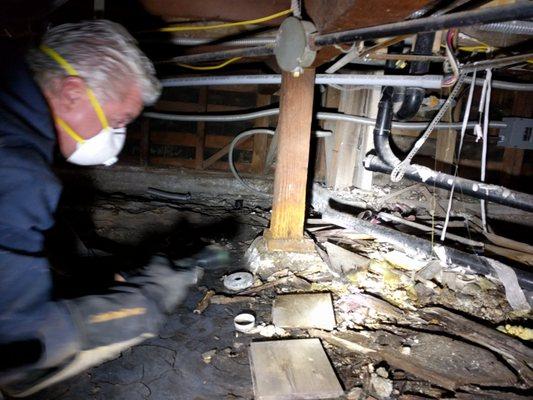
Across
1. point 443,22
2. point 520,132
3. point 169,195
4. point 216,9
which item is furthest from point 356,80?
point 169,195

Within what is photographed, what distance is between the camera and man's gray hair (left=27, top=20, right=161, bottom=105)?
1.11 meters

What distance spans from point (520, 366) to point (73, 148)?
2277mm

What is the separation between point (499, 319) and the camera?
209 centimetres

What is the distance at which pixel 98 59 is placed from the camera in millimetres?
1151

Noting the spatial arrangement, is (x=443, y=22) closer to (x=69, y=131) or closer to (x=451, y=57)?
(x=451, y=57)

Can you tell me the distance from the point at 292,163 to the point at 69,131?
1555 mm

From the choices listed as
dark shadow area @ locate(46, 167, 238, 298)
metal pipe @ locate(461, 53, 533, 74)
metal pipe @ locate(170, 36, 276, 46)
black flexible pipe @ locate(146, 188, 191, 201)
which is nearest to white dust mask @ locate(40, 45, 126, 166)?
dark shadow area @ locate(46, 167, 238, 298)

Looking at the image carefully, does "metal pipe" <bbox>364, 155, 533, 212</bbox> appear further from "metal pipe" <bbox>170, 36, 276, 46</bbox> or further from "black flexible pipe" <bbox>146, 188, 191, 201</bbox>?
"black flexible pipe" <bbox>146, 188, 191, 201</bbox>

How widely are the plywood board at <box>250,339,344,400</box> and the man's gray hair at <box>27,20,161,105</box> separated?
1299 mm

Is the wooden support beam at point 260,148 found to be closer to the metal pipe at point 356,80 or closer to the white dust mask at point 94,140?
the metal pipe at point 356,80

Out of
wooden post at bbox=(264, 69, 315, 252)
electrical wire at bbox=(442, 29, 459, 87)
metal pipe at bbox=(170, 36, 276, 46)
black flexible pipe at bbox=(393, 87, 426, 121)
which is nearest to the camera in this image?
electrical wire at bbox=(442, 29, 459, 87)

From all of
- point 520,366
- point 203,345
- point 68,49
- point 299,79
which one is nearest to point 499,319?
point 520,366

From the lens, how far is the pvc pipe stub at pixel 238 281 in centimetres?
228

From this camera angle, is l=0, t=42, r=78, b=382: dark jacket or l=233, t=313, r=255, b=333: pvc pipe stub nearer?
l=0, t=42, r=78, b=382: dark jacket
